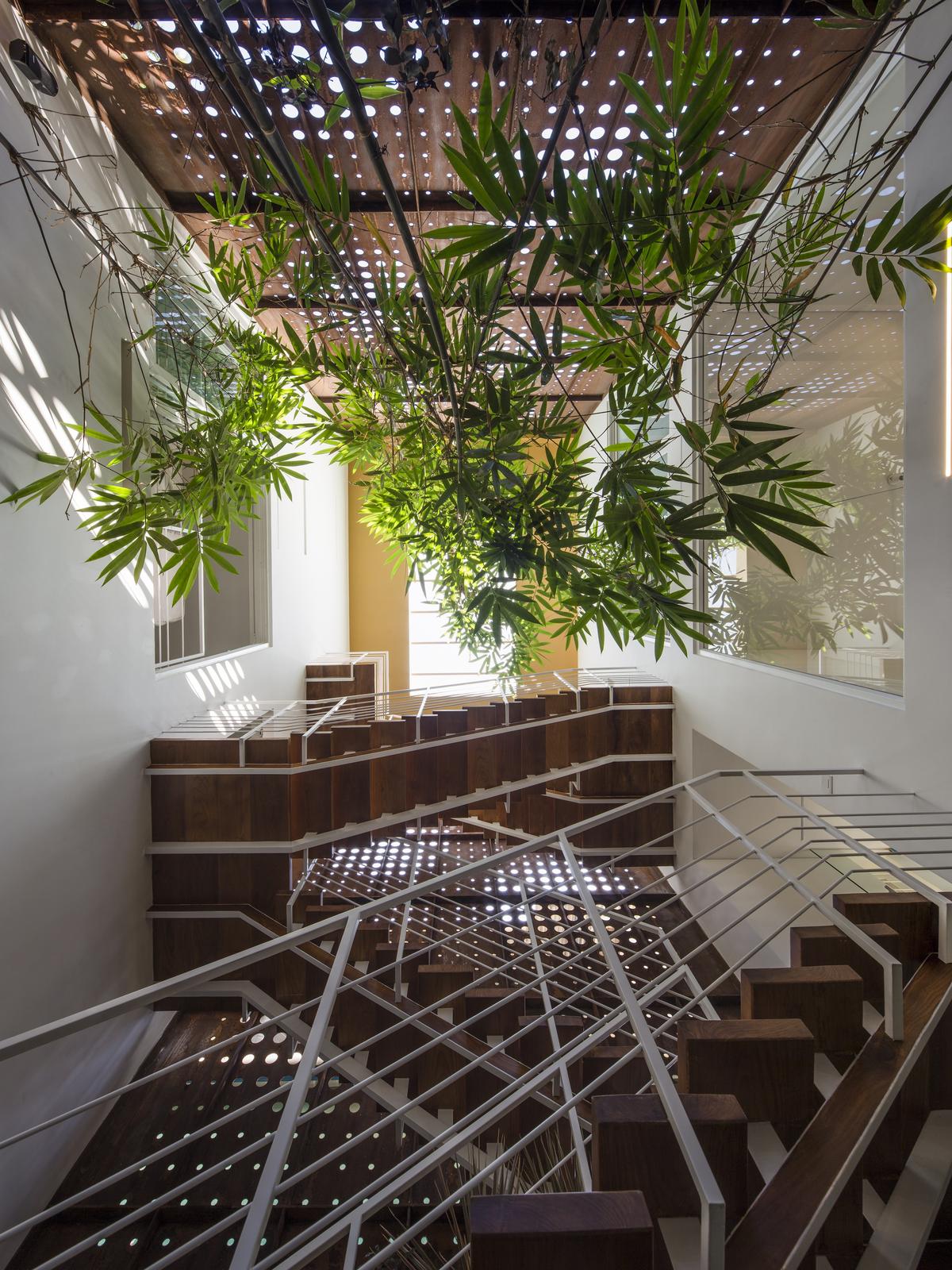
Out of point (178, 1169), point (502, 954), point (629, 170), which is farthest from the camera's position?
point (502, 954)

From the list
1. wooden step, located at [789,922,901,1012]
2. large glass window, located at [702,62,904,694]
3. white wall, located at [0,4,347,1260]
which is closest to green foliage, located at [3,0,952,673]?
large glass window, located at [702,62,904,694]

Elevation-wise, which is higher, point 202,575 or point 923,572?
point 202,575

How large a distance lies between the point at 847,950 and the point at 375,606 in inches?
324

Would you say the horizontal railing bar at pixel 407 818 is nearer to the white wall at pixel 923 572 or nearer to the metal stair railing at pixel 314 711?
the metal stair railing at pixel 314 711

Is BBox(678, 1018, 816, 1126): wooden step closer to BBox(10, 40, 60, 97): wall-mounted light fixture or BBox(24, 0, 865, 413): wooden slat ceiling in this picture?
BBox(10, 40, 60, 97): wall-mounted light fixture

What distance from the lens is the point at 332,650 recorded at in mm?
8062

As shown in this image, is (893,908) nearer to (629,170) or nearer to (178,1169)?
(629,170)

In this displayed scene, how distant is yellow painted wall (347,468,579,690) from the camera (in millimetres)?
9258

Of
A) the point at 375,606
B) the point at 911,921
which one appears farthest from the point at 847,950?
the point at 375,606

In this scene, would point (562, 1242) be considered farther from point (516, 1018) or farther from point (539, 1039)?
point (516, 1018)

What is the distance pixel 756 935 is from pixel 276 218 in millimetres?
3975

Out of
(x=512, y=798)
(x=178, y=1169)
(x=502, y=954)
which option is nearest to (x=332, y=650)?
(x=512, y=798)

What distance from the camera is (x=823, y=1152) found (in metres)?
1.09

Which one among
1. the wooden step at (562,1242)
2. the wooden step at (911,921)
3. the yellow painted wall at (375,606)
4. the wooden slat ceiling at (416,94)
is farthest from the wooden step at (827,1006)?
the yellow painted wall at (375,606)
